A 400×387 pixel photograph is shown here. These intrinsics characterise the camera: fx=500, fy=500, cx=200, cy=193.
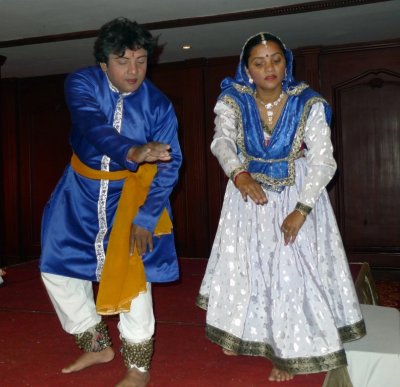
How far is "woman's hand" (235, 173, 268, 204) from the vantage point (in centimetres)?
167

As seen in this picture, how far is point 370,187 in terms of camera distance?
569cm

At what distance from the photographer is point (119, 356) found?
194cm

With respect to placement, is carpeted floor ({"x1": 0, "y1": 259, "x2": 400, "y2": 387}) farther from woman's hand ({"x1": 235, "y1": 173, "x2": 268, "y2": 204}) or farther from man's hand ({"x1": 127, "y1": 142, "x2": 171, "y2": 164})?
man's hand ({"x1": 127, "y1": 142, "x2": 171, "y2": 164})

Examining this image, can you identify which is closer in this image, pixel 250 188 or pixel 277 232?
pixel 250 188

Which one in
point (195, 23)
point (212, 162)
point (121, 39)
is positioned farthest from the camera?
point (212, 162)

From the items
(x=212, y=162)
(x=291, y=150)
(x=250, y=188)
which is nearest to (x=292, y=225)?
(x=250, y=188)

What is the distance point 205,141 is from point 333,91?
1614mm

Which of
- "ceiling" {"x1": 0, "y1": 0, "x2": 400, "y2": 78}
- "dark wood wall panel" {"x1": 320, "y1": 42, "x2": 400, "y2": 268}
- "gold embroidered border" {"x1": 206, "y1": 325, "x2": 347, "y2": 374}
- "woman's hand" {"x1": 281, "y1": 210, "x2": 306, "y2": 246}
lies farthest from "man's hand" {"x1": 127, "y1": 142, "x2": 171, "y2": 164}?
"dark wood wall panel" {"x1": 320, "y1": 42, "x2": 400, "y2": 268}

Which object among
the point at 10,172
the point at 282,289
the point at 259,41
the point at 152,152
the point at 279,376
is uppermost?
the point at 259,41

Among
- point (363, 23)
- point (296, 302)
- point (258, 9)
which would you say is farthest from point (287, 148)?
point (363, 23)

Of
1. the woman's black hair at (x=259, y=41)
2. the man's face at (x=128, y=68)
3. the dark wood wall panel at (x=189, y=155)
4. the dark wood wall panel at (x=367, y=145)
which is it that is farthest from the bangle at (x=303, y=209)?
the dark wood wall panel at (x=189, y=155)

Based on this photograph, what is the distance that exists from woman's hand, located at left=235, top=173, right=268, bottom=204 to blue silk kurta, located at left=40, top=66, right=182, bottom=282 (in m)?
0.23

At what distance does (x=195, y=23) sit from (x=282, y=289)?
3.34m

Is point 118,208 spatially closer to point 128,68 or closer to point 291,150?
point 128,68
